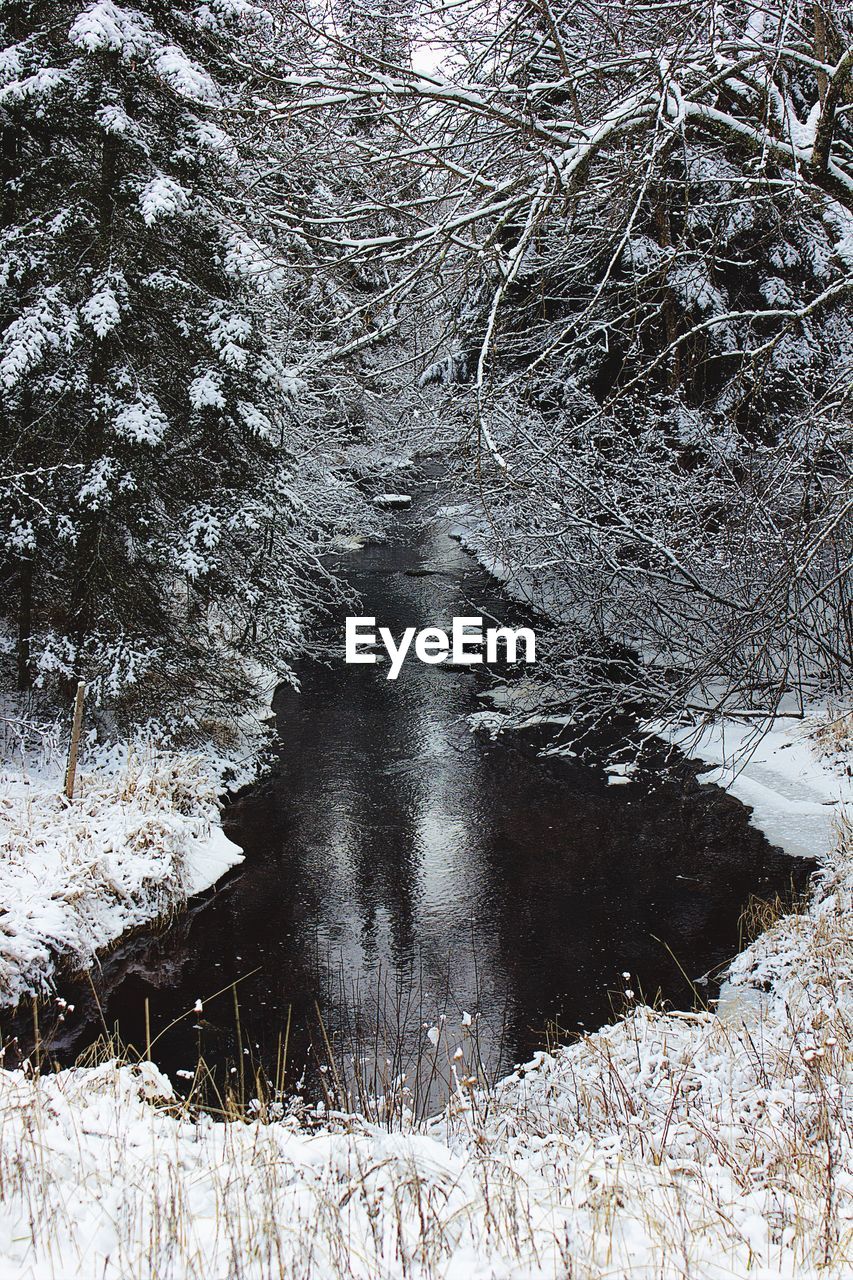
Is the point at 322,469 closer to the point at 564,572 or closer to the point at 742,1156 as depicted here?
the point at 564,572

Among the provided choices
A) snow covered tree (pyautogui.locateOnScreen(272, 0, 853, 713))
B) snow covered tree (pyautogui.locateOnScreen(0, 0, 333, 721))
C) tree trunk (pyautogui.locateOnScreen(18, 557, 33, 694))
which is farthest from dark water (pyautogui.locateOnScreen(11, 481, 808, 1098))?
tree trunk (pyautogui.locateOnScreen(18, 557, 33, 694))

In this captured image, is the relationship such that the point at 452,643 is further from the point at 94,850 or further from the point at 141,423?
the point at 94,850

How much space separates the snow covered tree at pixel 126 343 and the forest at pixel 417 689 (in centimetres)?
7

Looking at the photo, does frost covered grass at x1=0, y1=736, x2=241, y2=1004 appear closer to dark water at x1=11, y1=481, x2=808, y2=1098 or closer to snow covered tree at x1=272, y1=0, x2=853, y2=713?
dark water at x1=11, y1=481, x2=808, y2=1098

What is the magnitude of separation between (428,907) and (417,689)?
6.15m

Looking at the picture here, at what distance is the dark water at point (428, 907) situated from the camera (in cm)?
672

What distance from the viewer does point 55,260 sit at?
10.1m

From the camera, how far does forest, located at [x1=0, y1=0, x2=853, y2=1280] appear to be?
331 centimetres

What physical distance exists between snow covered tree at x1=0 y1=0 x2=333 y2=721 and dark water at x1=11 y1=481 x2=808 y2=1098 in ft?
8.03

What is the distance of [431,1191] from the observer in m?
3.01

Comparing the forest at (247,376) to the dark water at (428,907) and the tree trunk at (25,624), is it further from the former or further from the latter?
the dark water at (428,907)

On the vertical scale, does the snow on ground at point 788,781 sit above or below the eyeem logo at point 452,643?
below

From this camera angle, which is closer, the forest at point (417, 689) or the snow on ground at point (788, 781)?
the forest at point (417, 689)

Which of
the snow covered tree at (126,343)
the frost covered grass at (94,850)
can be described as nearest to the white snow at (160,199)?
the snow covered tree at (126,343)
